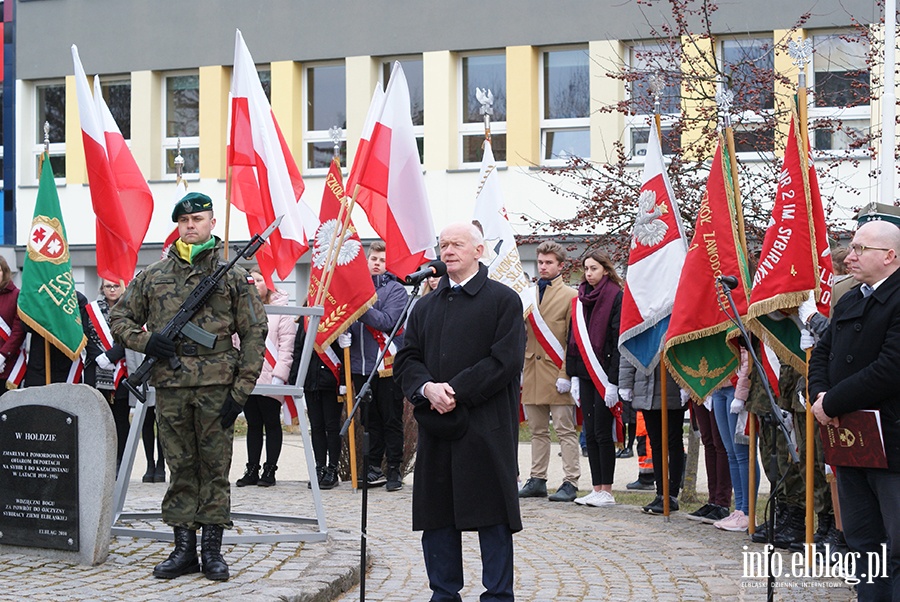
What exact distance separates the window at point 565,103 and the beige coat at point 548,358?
11214 mm

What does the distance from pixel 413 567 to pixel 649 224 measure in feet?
12.8

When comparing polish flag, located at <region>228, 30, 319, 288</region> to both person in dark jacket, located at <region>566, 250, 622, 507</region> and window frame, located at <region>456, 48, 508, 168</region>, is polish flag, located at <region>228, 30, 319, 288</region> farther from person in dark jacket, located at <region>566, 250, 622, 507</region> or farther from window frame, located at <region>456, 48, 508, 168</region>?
window frame, located at <region>456, 48, 508, 168</region>

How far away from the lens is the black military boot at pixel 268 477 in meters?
12.2

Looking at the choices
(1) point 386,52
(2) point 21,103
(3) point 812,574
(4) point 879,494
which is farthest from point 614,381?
(2) point 21,103

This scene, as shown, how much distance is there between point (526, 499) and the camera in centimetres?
1136

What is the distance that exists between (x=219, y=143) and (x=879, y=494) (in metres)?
19.8

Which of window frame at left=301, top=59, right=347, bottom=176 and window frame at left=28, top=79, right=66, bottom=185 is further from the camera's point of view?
window frame at left=28, top=79, right=66, bottom=185

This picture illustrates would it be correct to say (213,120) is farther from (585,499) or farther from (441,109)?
(585,499)

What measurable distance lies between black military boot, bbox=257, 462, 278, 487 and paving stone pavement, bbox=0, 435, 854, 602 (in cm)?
175

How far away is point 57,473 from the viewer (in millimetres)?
7633

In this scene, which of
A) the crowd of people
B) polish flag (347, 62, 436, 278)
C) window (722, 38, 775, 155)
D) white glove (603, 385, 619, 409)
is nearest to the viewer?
the crowd of people

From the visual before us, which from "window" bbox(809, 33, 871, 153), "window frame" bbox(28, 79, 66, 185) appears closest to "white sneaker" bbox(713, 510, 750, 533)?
"window" bbox(809, 33, 871, 153)

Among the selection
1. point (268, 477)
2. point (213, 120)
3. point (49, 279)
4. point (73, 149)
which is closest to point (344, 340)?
point (268, 477)

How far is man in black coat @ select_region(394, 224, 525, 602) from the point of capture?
6.21 m
